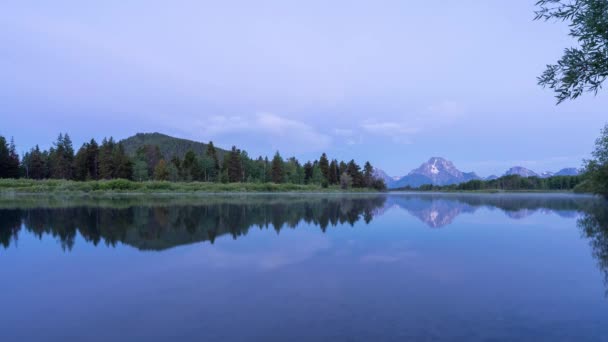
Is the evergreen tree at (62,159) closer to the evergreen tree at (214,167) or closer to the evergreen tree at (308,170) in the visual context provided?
the evergreen tree at (214,167)

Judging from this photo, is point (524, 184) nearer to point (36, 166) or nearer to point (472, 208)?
point (472, 208)

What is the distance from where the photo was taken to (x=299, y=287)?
793cm

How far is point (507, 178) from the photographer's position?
511 feet

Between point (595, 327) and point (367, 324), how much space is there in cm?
358

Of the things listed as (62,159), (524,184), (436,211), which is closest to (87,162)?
(62,159)

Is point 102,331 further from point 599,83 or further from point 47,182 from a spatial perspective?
point 47,182

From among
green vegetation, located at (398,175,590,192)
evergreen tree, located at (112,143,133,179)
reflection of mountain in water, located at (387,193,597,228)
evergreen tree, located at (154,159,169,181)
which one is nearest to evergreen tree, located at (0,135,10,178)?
evergreen tree, located at (112,143,133,179)

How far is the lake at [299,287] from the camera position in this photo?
18.3ft

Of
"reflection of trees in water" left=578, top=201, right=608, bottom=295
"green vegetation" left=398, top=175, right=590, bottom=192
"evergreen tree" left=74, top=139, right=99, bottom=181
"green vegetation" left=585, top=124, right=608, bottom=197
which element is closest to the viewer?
"reflection of trees in water" left=578, top=201, right=608, bottom=295

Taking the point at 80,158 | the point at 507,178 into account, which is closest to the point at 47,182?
the point at 80,158

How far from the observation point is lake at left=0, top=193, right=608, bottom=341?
18.3 ft

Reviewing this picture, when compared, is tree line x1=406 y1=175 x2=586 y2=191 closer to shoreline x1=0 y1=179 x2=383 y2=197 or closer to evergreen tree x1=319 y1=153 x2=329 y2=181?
evergreen tree x1=319 y1=153 x2=329 y2=181

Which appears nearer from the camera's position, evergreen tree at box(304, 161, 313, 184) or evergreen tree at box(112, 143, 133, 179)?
evergreen tree at box(112, 143, 133, 179)

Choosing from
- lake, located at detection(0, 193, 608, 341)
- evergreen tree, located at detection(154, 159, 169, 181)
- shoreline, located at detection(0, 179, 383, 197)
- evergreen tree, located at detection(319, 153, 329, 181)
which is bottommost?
lake, located at detection(0, 193, 608, 341)
